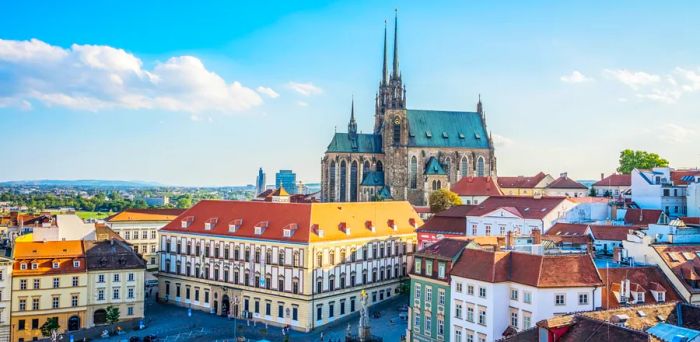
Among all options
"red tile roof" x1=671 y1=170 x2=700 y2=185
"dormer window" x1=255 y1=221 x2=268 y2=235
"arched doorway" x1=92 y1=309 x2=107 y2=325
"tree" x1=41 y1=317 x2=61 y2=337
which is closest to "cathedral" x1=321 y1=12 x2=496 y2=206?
→ "red tile roof" x1=671 y1=170 x2=700 y2=185

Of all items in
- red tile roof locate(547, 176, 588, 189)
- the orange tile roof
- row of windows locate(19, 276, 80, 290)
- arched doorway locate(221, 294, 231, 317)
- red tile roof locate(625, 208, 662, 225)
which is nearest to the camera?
row of windows locate(19, 276, 80, 290)

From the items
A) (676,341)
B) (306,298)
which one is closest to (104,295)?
(306,298)

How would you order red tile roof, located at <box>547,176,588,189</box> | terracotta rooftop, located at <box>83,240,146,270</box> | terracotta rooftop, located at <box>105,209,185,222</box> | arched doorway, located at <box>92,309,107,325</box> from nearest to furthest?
1. arched doorway, located at <box>92,309,107,325</box>
2. terracotta rooftop, located at <box>83,240,146,270</box>
3. terracotta rooftop, located at <box>105,209,185,222</box>
4. red tile roof, located at <box>547,176,588,189</box>

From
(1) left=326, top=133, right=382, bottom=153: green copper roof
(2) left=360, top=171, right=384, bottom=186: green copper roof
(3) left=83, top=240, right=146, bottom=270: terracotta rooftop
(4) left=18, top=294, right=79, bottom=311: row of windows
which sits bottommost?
(4) left=18, top=294, right=79, bottom=311: row of windows

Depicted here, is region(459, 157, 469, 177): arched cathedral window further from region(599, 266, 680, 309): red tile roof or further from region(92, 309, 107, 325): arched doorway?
region(599, 266, 680, 309): red tile roof

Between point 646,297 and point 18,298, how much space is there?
2275 inches

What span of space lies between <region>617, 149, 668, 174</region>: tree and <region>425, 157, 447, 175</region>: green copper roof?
34.5 m

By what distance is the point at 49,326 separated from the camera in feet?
229

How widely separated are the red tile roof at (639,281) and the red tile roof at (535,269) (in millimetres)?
1301

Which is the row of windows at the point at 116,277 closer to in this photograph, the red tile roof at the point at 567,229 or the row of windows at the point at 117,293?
the row of windows at the point at 117,293

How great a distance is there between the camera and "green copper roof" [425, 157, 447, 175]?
141500 millimetres

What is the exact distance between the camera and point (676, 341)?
3095 cm

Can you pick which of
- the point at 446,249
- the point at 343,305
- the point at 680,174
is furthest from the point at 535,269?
the point at 680,174

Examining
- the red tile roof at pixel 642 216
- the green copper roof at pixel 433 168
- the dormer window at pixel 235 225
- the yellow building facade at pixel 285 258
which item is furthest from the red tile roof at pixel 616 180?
the dormer window at pixel 235 225
